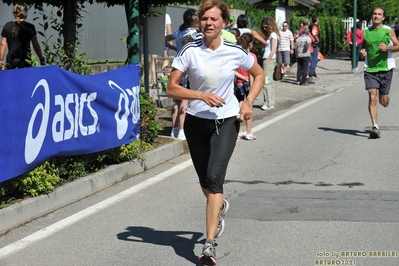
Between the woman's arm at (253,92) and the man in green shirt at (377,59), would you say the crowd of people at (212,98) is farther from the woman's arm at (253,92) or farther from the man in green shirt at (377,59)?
the man in green shirt at (377,59)

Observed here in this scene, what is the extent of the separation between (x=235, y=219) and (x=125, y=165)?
2493 mm

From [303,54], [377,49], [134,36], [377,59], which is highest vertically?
[134,36]

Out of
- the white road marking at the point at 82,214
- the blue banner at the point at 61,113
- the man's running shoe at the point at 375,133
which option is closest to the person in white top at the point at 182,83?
the white road marking at the point at 82,214

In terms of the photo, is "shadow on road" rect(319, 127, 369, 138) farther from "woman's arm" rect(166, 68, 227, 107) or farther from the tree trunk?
"woman's arm" rect(166, 68, 227, 107)

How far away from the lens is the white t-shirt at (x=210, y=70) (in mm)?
6230

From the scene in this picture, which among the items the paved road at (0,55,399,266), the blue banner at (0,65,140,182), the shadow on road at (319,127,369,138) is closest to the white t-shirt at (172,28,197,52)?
the paved road at (0,55,399,266)

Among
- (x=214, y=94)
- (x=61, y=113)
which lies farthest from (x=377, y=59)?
(x=214, y=94)

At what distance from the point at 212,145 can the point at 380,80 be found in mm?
6987

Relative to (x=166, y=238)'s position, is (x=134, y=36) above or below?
above

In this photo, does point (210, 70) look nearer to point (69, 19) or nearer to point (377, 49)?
point (69, 19)

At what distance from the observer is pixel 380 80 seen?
1267 centimetres

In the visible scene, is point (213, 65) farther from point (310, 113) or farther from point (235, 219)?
point (310, 113)

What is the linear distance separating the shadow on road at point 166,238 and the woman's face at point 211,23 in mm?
1687

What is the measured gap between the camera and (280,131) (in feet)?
44.6
